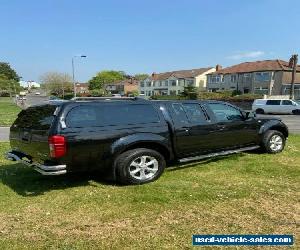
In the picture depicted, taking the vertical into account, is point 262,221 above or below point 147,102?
below

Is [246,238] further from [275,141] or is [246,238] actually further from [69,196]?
[275,141]

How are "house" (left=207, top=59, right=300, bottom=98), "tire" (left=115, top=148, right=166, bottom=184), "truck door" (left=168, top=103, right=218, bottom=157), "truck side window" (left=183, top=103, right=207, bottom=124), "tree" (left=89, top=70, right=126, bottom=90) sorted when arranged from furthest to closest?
1. "tree" (left=89, top=70, right=126, bottom=90)
2. "house" (left=207, top=59, right=300, bottom=98)
3. "truck side window" (left=183, top=103, right=207, bottom=124)
4. "truck door" (left=168, top=103, right=218, bottom=157)
5. "tire" (left=115, top=148, right=166, bottom=184)

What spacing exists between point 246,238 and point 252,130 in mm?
4539

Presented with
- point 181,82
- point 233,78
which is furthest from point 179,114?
point 181,82

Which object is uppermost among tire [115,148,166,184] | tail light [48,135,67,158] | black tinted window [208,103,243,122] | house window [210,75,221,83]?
house window [210,75,221,83]

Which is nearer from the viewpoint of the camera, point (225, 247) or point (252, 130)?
point (225, 247)

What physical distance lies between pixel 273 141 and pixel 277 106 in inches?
1023

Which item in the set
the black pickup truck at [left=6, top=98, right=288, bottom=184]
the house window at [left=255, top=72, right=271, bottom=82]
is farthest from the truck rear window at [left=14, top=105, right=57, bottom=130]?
the house window at [left=255, top=72, right=271, bottom=82]

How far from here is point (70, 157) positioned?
5.42m

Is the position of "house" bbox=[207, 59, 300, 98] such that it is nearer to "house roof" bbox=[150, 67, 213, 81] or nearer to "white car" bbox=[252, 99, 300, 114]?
"house roof" bbox=[150, 67, 213, 81]

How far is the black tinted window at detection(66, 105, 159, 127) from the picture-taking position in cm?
560

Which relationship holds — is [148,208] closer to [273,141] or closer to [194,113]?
[194,113]

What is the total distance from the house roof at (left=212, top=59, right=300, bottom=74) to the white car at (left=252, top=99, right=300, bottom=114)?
24.6 metres

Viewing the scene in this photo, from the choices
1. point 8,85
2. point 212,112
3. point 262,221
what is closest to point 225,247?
point 262,221
